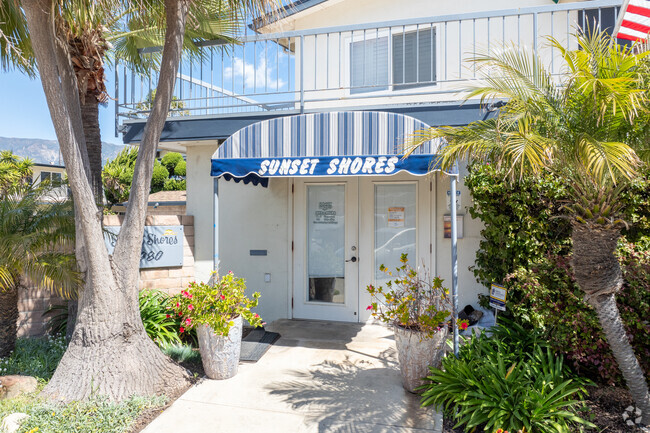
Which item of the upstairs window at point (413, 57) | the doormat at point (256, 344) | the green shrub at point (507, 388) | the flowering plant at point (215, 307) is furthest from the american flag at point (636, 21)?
the doormat at point (256, 344)

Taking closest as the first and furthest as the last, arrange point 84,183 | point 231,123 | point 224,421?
point 224,421, point 84,183, point 231,123

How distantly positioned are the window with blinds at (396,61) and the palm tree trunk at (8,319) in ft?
19.9

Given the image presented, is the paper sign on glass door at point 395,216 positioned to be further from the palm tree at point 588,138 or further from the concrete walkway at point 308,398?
the palm tree at point 588,138

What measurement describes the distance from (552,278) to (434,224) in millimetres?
2392

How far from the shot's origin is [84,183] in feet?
15.2

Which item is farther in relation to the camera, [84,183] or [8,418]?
[84,183]

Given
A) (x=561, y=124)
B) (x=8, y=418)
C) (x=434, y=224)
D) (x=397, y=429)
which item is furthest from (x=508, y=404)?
(x=8, y=418)

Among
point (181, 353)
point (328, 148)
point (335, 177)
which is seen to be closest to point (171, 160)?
point (335, 177)

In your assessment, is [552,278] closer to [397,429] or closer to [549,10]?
[397,429]

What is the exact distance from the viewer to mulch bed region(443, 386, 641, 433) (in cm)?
406

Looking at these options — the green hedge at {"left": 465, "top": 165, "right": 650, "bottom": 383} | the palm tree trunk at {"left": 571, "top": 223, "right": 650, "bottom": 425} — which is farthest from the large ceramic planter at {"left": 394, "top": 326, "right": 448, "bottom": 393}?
the palm tree trunk at {"left": 571, "top": 223, "right": 650, "bottom": 425}

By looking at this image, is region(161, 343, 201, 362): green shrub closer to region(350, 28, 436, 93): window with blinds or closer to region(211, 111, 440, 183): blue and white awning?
region(211, 111, 440, 183): blue and white awning

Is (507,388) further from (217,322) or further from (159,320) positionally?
(159,320)

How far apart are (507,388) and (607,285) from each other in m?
1.32
